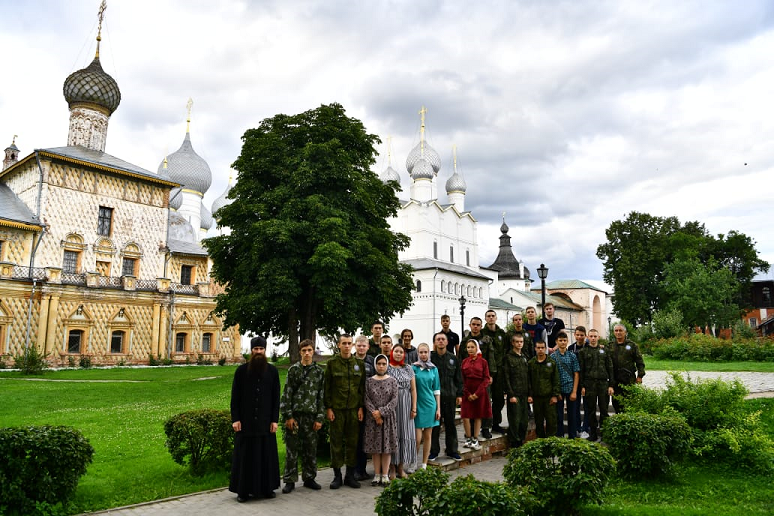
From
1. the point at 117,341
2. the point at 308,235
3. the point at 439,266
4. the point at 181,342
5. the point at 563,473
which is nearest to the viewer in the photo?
the point at 563,473

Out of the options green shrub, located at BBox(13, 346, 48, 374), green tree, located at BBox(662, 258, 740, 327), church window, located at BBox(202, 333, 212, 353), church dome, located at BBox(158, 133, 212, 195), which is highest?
church dome, located at BBox(158, 133, 212, 195)

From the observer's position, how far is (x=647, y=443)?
22.8 feet

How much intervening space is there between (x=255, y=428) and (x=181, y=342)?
3028 cm

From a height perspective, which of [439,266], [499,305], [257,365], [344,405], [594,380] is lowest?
[344,405]

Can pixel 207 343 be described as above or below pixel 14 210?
below

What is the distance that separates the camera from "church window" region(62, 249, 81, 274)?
29850mm

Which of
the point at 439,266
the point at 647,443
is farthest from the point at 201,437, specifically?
the point at 439,266

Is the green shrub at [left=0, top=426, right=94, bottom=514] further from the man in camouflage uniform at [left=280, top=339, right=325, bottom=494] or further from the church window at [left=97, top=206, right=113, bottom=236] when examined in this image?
the church window at [left=97, top=206, right=113, bottom=236]

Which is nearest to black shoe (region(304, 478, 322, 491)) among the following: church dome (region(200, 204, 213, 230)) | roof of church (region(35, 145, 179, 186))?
roof of church (region(35, 145, 179, 186))

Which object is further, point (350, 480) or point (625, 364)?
point (625, 364)

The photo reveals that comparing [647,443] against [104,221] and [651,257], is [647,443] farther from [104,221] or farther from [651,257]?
[651,257]

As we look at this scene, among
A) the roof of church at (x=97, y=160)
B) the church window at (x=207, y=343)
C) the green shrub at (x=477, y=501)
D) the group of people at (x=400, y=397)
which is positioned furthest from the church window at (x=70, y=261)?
the green shrub at (x=477, y=501)

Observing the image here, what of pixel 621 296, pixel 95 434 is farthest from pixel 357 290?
pixel 621 296

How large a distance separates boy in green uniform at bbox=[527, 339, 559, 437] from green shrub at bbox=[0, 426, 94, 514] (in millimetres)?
6462
